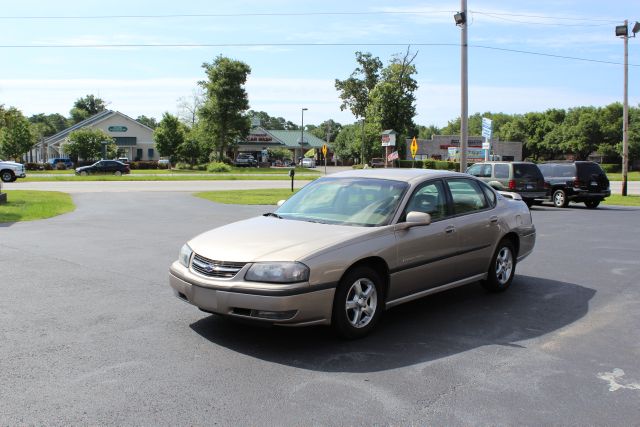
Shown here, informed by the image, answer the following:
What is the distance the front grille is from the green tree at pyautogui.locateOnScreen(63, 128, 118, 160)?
62100 millimetres

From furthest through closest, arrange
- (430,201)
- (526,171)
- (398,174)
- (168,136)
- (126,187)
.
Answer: (168,136)
(126,187)
(526,171)
(398,174)
(430,201)

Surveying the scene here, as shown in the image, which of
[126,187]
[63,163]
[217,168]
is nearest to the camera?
[126,187]

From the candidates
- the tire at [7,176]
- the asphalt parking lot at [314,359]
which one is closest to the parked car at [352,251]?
the asphalt parking lot at [314,359]

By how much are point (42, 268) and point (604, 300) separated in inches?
302

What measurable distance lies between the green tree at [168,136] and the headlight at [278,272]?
6501 cm

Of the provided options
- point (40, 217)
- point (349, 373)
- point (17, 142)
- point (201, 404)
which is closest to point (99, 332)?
point (201, 404)

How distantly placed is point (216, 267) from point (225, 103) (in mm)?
74291

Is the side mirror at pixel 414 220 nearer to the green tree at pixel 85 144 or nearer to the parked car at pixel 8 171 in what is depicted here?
the parked car at pixel 8 171

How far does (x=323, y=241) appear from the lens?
5215 millimetres

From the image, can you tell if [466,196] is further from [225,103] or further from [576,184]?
[225,103]

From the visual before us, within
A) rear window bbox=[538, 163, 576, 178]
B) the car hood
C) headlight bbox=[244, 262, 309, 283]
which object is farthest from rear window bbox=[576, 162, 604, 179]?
headlight bbox=[244, 262, 309, 283]

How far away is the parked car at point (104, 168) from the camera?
161 ft

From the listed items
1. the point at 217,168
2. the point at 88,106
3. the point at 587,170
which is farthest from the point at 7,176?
the point at 88,106

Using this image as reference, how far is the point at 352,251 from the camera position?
5.23 m
